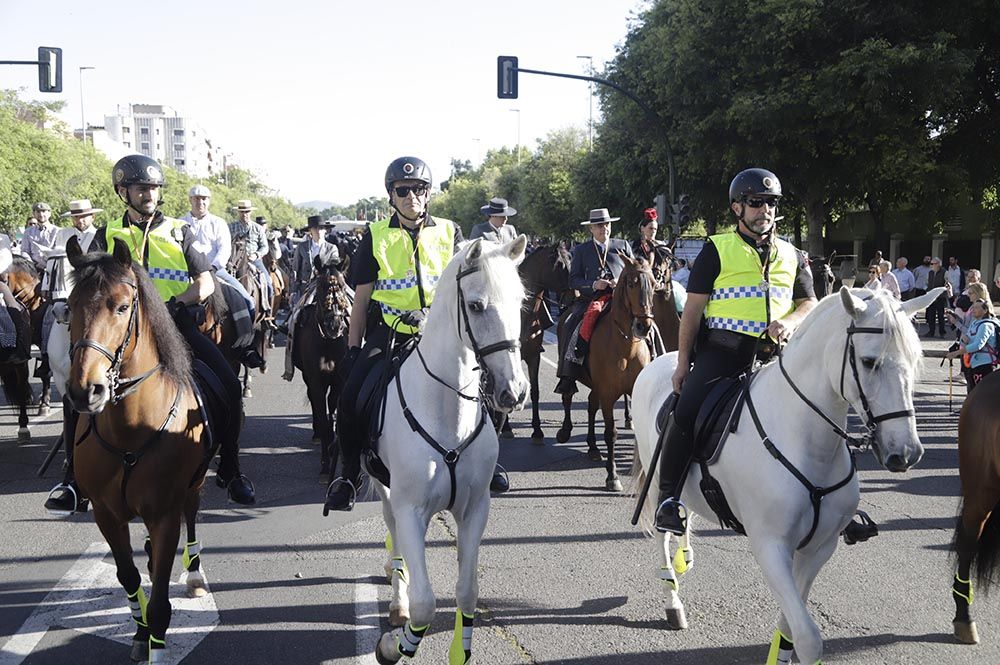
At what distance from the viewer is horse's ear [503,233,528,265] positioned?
165 inches

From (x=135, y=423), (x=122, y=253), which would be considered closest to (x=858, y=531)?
(x=135, y=423)

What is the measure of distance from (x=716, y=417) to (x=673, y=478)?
458 millimetres

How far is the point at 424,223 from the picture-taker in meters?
5.41

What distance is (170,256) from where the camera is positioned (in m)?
5.65

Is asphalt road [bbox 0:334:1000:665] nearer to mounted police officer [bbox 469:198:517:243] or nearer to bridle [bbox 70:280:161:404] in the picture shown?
bridle [bbox 70:280:161:404]

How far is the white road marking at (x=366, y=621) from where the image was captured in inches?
190

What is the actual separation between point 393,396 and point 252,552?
2.59m

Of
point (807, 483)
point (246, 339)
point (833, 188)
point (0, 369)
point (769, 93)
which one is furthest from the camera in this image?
point (833, 188)

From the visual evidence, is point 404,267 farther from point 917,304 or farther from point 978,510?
point 978,510

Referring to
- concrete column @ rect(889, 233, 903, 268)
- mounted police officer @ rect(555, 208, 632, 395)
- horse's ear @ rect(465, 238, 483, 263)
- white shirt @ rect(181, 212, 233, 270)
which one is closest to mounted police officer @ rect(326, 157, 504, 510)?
horse's ear @ rect(465, 238, 483, 263)

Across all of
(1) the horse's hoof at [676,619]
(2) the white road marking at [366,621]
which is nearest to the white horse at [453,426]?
(2) the white road marking at [366,621]

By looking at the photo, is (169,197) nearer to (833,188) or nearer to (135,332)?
(833,188)

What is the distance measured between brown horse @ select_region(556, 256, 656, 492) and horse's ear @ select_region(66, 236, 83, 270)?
5.43 metres

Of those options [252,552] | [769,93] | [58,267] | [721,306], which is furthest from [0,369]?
[769,93]
